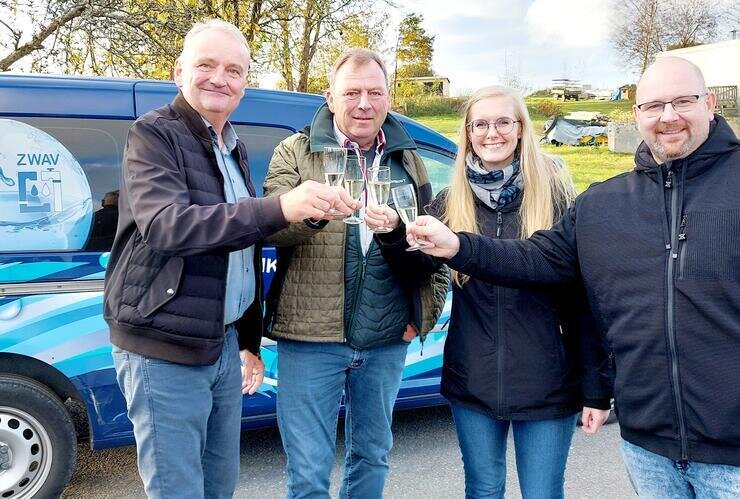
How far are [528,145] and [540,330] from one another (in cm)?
66

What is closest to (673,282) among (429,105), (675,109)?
(675,109)

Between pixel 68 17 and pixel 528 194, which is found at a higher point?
pixel 68 17

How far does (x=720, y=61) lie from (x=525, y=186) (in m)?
33.3

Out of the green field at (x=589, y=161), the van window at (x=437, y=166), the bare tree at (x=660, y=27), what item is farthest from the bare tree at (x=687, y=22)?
the van window at (x=437, y=166)

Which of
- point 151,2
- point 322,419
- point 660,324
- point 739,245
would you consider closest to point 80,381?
point 322,419

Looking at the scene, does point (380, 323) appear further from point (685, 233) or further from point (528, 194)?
point (685, 233)

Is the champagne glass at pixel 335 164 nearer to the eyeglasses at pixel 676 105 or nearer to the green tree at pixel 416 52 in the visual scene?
the eyeglasses at pixel 676 105

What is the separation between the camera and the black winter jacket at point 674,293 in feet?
5.33

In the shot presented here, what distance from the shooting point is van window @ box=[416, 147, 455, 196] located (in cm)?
346

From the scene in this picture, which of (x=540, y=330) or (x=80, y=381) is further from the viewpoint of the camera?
(x=80, y=381)

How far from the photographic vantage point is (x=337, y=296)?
2285 millimetres

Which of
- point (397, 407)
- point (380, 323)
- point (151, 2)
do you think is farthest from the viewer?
point (151, 2)

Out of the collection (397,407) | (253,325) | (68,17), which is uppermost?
(68,17)

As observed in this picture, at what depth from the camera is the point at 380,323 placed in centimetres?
235
